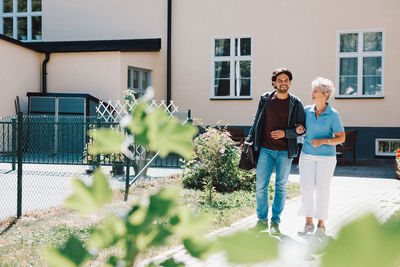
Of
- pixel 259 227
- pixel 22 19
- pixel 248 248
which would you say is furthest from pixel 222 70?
pixel 248 248

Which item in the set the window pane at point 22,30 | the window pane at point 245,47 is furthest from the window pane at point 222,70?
the window pane at point 22,30

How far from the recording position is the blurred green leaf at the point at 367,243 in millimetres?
247

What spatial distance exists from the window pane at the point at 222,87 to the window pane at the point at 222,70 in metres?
0.14

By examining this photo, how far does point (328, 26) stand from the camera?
523 inches

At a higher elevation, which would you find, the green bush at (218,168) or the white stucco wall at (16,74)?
the white stucco wall at (16,74)

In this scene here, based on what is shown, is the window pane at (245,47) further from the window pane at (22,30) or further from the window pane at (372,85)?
the window pane at (22,30)

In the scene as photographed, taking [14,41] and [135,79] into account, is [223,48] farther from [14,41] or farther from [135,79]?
[14,41]

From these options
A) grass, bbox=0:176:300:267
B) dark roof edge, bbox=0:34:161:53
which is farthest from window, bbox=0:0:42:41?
grass, bbox=0:176:300:267

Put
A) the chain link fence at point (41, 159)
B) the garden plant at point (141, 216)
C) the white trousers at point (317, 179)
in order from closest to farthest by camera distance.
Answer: the garden plant at point (141, 216) < the white trousers at point (317, 179) < the chain link fence at point (41, 159)

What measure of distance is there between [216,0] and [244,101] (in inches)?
120

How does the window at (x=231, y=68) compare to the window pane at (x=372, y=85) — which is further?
the window at (x=231, y=68)

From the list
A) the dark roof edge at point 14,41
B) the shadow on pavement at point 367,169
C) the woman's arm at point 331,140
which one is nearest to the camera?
the woman's arm at point 331,140

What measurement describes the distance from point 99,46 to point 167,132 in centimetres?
1396

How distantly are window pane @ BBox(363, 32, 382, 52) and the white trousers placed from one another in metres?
9.11
